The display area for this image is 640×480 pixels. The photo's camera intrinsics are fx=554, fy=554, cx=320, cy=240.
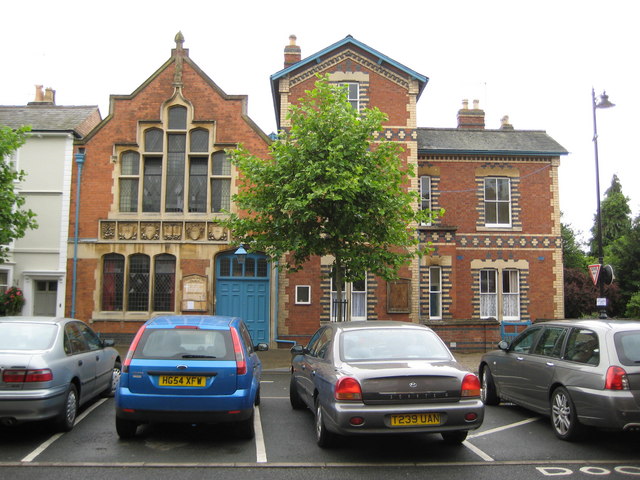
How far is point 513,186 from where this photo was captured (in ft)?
Result: 71.9

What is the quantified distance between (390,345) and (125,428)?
135 inches

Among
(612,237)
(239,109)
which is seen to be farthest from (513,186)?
(612,237)

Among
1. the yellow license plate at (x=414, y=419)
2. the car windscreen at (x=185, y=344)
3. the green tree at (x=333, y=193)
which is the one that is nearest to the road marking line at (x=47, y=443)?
the car windscreen at (x=185, y=344)

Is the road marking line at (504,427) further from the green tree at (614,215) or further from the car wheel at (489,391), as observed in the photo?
the green tree at (614,215)

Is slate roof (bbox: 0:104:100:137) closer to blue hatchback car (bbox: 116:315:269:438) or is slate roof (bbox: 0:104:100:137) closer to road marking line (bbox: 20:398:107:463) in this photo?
road marking line (bbox: 20:398:107:463)

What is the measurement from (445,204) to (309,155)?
9.62m

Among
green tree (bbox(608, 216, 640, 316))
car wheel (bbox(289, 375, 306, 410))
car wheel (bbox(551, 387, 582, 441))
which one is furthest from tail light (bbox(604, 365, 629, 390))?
green tree (bbox(608, 216, 640, 316))

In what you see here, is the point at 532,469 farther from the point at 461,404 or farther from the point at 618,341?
the point at 618,341

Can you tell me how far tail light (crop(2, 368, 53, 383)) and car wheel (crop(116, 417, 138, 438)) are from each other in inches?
40.4

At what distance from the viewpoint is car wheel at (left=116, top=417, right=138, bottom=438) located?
6797 millimetres

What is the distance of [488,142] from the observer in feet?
73.3

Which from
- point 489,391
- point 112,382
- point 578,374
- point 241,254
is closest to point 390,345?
point 578,374

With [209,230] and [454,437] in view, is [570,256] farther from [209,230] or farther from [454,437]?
[454,437]

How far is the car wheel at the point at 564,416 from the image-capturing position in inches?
269
